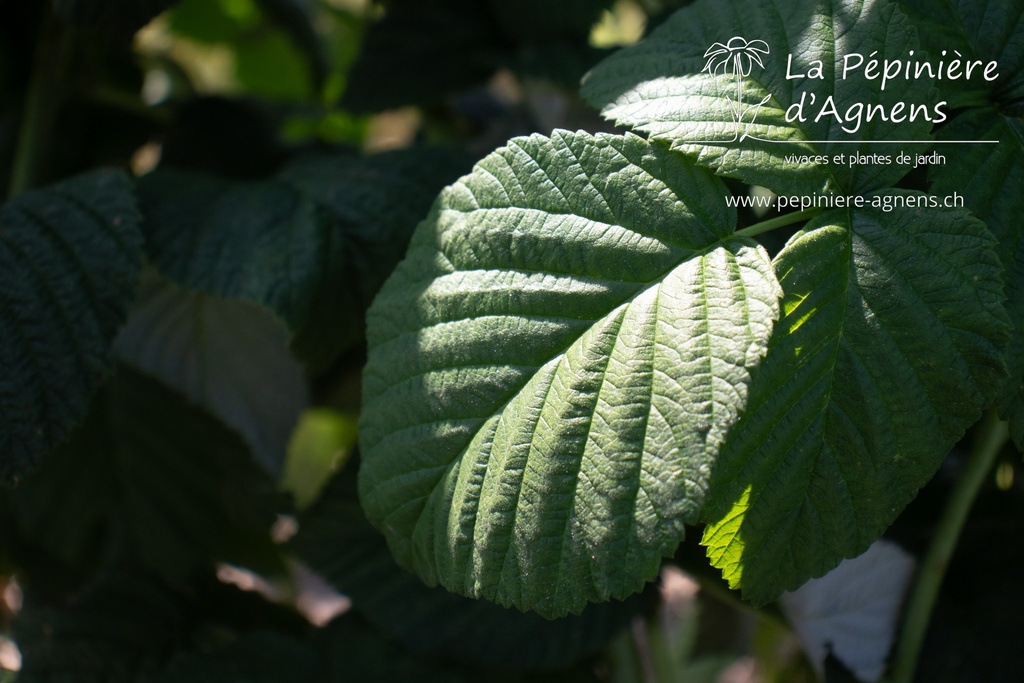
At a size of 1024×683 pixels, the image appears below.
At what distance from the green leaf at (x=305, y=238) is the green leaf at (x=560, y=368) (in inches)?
4.8

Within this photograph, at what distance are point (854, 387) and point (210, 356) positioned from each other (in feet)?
2.34

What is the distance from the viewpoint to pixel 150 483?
89 centimetres

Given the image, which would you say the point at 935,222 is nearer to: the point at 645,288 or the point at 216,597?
the point at 645,288

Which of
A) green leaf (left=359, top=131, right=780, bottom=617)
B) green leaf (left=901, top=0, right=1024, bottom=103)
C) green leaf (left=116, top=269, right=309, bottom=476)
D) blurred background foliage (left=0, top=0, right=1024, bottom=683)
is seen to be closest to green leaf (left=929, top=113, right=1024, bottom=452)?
green leaf (left=901, top=0, right=1024, bottom=103)

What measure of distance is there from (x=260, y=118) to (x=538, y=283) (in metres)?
0.67

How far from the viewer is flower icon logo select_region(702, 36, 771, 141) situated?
0.46 metres

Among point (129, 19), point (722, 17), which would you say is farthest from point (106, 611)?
point (722, 17)

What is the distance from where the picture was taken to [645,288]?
17.8 inches

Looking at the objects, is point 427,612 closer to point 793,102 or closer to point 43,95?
point 793,102

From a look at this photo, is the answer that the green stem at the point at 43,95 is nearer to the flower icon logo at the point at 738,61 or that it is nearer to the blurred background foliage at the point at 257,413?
the blurred background foliage at the point at 257,413

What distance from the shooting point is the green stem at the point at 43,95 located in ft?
2.72

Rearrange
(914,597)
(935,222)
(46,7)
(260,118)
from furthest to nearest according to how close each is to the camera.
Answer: (260,118)
(46,7)
(914,597)
(935,222)

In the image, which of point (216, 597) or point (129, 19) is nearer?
point (129, 19)

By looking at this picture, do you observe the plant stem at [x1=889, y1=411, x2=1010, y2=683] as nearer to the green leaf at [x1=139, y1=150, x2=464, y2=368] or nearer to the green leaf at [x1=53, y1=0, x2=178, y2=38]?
the green leaf at [x1=139, y1=150, x2=464, y2=368]
